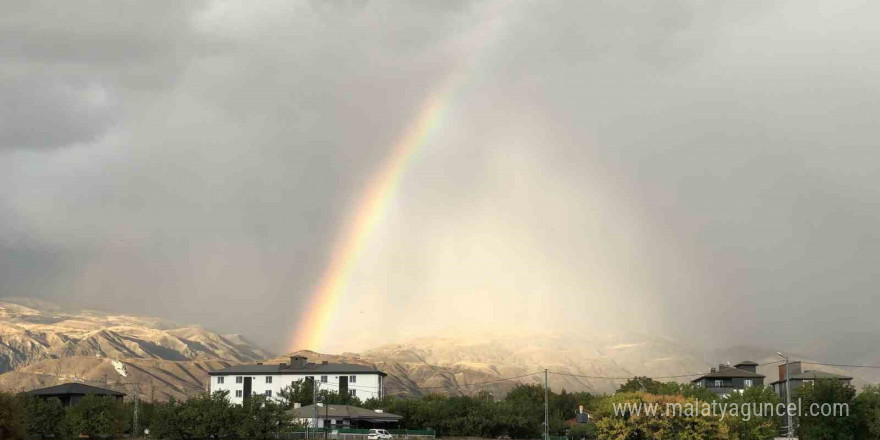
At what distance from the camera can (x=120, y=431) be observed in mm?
138250

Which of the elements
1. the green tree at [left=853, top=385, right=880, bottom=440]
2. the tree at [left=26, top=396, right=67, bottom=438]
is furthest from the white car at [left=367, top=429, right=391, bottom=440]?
the green tree at [left=853, top=385, right=880, bottom=440]

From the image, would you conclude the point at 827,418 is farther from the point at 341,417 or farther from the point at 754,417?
the point at 341,417

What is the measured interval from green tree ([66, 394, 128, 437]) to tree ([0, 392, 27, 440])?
29.1m

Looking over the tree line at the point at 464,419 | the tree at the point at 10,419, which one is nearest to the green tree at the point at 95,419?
the tree line at the point at 464,419

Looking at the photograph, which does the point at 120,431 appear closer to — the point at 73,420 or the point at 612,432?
the point at 73,420

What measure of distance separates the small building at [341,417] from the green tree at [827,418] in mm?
64649

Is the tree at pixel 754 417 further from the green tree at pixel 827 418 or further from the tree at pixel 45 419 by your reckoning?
the tree at pixel 45 419

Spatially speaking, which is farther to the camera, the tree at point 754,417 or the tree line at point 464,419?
the tree at point 754,417

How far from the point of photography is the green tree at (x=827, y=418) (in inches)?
4966

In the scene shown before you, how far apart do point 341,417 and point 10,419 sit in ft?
171

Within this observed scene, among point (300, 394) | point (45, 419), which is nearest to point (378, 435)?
point (45, 419)

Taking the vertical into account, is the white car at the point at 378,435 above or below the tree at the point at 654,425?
below

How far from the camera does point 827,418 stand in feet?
416

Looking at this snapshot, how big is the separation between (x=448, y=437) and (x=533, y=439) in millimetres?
16543
